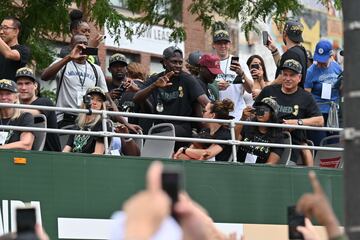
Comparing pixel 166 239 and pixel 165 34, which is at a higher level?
pixel 165 34

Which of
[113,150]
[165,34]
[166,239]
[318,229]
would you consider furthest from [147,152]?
[165,34]

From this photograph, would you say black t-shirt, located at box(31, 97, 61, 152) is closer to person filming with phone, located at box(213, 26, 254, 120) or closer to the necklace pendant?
the necklace pendant

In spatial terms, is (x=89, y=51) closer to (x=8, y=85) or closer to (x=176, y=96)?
(x=176, y=96)

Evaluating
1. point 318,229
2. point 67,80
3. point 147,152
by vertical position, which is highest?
point 67,80

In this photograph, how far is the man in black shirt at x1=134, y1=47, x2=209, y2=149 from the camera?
12.6m

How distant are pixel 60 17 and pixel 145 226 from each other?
12.6 metres

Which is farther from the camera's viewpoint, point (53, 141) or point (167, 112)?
point (167, 112)

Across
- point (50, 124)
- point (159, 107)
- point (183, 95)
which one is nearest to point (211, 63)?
point (183, 95)

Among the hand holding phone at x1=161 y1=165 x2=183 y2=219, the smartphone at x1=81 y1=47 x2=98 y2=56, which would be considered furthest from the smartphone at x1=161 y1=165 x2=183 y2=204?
the smartphone at x1=81 y1=47 x2=98 y2=56

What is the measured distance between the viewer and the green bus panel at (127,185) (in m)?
11.3

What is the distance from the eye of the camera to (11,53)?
11820 mm

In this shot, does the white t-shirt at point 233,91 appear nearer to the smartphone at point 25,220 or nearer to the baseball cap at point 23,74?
→ the baseball cap at point 23,74

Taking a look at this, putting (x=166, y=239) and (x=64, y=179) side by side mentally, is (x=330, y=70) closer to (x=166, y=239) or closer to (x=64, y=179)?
(x=64, y=179)

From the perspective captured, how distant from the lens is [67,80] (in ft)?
41.1
